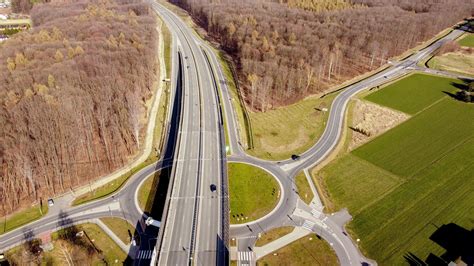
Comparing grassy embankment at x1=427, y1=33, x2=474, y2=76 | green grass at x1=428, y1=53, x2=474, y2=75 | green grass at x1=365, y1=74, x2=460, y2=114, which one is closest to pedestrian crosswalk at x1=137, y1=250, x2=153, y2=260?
green grass at x1=365, y1=74, x2=460, y2=114

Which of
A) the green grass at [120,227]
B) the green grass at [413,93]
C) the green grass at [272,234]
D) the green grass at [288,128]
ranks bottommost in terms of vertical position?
the green grass at [272,234]

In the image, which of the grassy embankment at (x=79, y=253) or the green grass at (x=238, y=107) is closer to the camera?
the grassy embankment at (x=79, y=253)

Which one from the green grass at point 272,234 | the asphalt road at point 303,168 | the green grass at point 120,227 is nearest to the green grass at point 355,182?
the asphalt road at point 303,168

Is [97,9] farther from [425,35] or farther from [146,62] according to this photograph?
[425,35]

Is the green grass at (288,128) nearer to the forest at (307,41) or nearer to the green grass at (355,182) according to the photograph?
the forest at (307,41)

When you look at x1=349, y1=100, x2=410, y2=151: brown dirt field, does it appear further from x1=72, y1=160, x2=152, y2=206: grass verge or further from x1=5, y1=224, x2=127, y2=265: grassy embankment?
x1=5, y1=224, x2=127, y2=265: grassy embankment

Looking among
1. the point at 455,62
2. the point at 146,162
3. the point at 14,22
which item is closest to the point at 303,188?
the point at 146,162

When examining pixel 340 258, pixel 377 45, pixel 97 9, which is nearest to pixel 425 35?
pixel 377 45

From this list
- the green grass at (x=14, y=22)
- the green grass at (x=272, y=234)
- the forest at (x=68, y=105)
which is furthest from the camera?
the green grass at (x=14, y=22)
